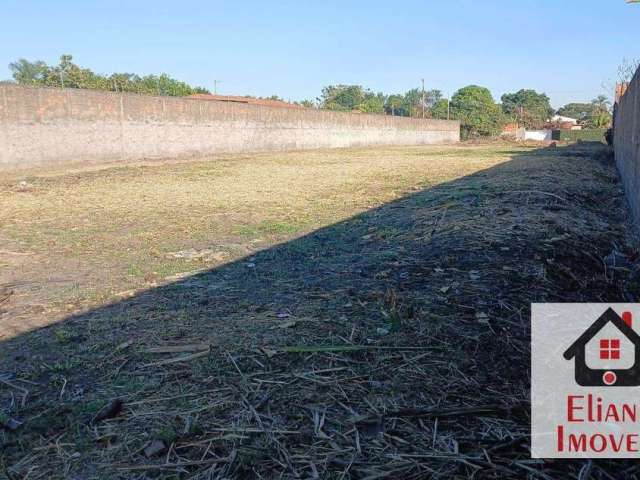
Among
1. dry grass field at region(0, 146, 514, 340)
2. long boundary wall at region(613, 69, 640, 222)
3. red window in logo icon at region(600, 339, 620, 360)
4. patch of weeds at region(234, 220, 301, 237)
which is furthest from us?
patch of weeds at region(234, 220, 301, 237)

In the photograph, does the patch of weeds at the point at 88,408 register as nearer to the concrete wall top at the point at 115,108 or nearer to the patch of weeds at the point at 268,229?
the patch of weeds at the point at 268,229

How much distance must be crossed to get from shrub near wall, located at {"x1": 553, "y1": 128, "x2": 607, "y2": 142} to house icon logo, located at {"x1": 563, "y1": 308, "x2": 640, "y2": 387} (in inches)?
1755

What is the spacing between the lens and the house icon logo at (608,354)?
8.37 ft

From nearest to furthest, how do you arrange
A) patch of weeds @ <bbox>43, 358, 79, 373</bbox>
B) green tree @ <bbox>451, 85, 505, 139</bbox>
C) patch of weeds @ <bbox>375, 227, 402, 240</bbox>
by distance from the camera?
1. patch of weeds @ <bbox>43, 358, 79, 373</bbox>
2. patch of weeds @ <bbox>375, 227, 402, 240</bbox>
3. green tree @ <bbox>451, 85, 505, 139</bbox>

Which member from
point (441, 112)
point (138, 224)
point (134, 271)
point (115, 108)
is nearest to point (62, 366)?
point (134, 271)

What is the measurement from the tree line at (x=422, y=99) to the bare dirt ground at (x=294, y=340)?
27214 mm

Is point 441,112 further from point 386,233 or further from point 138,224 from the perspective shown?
point 386,233

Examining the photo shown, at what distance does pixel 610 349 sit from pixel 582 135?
5041 cm

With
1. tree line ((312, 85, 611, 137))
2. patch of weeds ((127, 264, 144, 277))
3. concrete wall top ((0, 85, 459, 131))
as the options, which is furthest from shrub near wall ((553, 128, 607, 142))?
patch of weeds ((127, 264, 144, 277))

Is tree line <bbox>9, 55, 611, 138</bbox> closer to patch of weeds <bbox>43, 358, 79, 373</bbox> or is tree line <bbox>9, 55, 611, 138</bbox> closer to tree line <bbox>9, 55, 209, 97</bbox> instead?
tree line <bbox>9, 55, 209, 97</bbox>

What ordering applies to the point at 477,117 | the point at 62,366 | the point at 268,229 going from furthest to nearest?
1. the point at 477,117
2. the point at 268,229
3. the point at 62,366

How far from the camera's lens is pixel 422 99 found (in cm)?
8294

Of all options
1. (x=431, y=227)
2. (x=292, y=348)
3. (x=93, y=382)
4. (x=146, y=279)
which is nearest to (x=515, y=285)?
(x=292, y=348)

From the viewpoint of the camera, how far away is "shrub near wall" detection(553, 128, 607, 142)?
142ft
